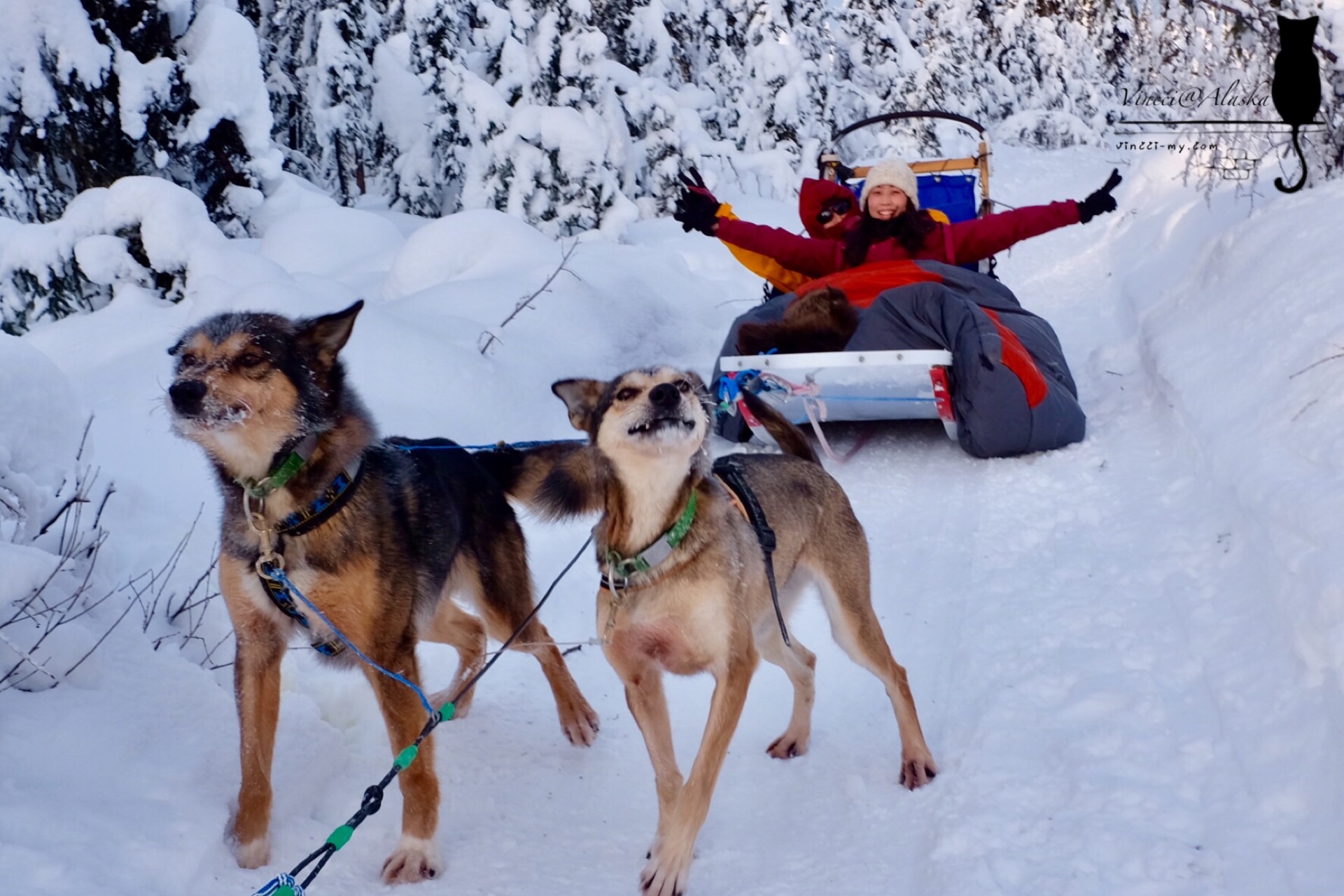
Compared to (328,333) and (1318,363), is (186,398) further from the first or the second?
(1318,363)

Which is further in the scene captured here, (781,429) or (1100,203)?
(1100,203)

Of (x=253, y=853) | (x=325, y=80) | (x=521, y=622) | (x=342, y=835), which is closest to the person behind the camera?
(x=342, y=835)

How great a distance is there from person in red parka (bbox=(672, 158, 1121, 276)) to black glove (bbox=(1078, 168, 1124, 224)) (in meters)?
0.02

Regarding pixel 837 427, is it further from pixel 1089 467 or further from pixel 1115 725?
pixel 1115 725

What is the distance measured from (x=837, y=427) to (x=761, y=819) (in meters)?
4.24

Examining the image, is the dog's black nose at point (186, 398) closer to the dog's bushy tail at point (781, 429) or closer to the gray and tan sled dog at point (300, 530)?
the gray and tan sled dog at point (300, 530)

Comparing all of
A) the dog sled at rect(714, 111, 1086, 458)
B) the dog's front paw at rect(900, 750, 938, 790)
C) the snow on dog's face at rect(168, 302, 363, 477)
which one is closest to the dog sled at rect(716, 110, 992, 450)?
the dog sled at rect(714, 111, 1086, 458)

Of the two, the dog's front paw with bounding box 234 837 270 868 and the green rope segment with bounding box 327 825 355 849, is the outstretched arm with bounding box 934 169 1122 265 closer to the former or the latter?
the dog's front paw with bounding box 234 837 270 868

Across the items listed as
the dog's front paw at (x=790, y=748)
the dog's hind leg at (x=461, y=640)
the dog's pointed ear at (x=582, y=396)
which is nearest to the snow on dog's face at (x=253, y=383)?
the dog's pointed ear at (x=582, y=396)

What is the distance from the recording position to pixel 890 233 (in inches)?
294

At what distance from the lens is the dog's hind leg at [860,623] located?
3.26 meters

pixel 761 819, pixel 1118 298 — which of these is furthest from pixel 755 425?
pixel 1118 298

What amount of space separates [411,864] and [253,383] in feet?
4.82

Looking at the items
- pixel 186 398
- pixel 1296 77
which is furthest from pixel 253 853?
pixel 1296 77
